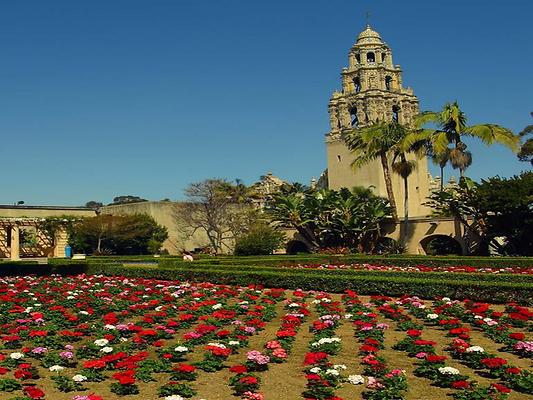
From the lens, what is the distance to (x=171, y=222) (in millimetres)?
57188

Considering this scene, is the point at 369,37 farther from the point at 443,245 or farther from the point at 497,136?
the point at 497,136

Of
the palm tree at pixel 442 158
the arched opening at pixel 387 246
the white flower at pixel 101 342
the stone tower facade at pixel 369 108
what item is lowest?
the white flower at pixel 101 342

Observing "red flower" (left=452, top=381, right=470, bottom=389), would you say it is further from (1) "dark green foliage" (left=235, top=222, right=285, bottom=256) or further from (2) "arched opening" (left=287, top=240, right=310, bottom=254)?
(2) "arched opening" (left=287, top=240, right=310, bottom=254)

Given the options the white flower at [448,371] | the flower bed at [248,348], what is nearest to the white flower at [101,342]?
the flower bed at [248,348]

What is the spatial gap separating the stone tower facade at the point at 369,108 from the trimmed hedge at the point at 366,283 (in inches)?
1485

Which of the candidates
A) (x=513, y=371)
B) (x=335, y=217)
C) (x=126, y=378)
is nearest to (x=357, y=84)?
(x=335, y=217)

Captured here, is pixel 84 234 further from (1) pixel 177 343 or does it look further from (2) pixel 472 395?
(2) pixel 472 395

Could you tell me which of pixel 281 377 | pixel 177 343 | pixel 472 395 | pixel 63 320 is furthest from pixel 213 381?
pixel 63 320

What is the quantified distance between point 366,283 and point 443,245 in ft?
83.8

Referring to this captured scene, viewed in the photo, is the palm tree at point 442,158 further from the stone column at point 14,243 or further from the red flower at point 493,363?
the stone column at point 14,243

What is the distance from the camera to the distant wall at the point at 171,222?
5650 centimetres

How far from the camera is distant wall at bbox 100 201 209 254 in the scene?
185 ft

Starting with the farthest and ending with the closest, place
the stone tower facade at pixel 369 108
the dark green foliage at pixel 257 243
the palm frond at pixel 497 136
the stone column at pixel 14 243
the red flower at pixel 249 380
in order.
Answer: the stone tower facade at pixel 369 108 → the stone column at pixel 14 243 → the dark green foliage at pixel 257 243 → the palm frond at pixel 497 136 → the red flower at pixel 249 380

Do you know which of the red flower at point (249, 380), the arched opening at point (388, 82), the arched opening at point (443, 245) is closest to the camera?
the red flower at point (249, 380)
